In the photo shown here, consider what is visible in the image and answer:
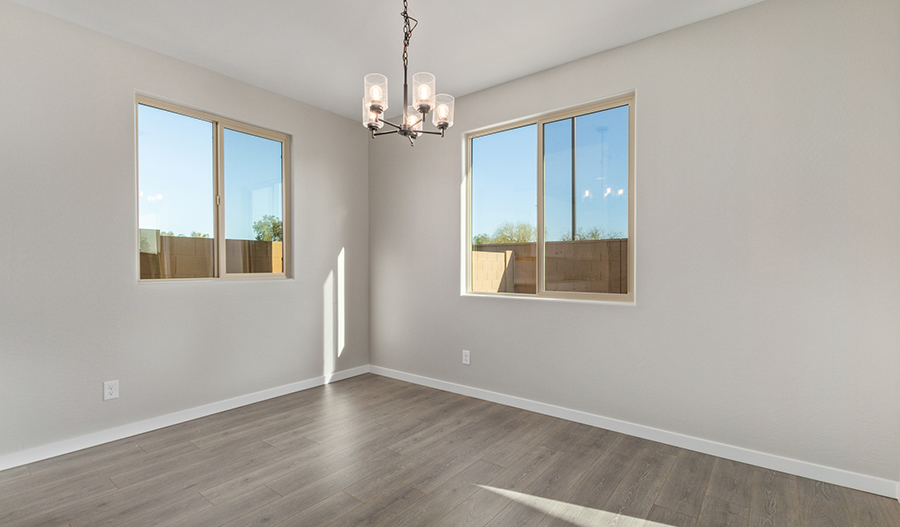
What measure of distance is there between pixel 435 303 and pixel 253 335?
1.66 meters

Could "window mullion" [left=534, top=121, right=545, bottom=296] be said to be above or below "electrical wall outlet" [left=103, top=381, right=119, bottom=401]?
above

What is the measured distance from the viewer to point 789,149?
242cm

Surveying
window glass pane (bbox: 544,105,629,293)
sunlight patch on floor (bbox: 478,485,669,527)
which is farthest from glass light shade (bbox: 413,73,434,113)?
sunlight patch on floor (bbox: 478,485,669,527)

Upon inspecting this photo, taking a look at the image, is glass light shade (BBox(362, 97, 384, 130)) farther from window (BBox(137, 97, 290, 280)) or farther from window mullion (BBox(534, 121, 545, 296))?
window (BBox(137, 97, 290, 280))

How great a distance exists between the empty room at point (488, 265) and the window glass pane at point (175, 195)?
2cm

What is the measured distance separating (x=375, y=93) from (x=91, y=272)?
230 centimetres

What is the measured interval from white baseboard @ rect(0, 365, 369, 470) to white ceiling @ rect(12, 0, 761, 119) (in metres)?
2.68

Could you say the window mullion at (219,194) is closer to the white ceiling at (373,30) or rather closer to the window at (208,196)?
the window at (208,196)

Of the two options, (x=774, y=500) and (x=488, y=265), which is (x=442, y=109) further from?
(x=774, y=500)

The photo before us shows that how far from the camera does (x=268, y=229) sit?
390 centimetres

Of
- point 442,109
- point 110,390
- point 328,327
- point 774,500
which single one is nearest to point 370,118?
point 442,109

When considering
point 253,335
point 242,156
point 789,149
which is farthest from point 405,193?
point 789,149

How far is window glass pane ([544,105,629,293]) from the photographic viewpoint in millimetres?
3123

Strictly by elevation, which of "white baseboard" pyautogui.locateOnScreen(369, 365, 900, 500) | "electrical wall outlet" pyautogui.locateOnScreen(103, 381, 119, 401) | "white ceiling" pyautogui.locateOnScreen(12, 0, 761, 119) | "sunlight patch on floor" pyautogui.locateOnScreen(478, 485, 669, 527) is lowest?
"sunlight patch on floor" pyautogui.locateOnScreen(478, 485, 669, 527)
